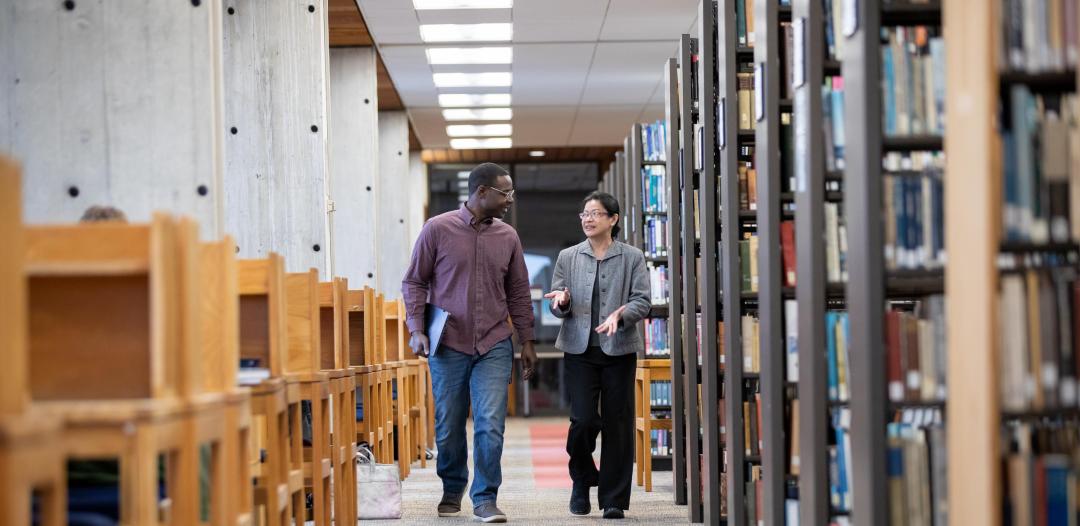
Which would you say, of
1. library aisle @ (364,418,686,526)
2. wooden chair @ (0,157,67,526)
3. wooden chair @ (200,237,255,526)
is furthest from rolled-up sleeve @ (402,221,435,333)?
wooden chair @ (0,157,67,526)

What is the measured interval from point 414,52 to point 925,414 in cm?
653

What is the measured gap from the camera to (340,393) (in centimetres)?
504

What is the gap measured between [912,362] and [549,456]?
20.8ft

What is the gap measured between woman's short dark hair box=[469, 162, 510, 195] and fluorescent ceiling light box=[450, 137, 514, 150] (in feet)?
28.6

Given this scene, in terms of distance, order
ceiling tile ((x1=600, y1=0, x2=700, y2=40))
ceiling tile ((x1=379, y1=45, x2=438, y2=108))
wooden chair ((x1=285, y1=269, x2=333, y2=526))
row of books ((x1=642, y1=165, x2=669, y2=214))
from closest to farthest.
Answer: wooden chair ((x1=285, y1=269, x2=333, y2=526)) < row of books ((x1=642, y1=165, x2=669, y2=214)) < ceiling tile ((x1=600, y1=0, x2=700, y2=40)) < ceiling tile ((x1=379, y1=45, x2=438, y2=108))

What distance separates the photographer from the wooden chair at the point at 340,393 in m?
4.89

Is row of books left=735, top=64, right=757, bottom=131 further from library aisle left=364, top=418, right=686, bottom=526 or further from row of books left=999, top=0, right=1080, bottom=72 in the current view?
row of books left=999, top=0, right=1080, bottom=72

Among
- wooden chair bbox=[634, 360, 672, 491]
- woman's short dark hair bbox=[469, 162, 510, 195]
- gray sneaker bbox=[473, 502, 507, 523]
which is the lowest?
gray sneaker bbox=[473, 502, 507, 523]

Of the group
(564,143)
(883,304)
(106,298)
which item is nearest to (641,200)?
(883,304)

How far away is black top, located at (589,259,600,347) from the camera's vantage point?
5.58 meters

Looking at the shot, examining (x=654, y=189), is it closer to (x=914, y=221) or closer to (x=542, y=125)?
(x=914, y=221)

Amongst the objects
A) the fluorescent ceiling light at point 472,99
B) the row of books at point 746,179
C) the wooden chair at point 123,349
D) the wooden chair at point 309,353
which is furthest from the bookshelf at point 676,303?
the fluorescent ceiling light at point 472,99

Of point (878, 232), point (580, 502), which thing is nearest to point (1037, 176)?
point (878, 232)

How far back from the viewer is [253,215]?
640cm
